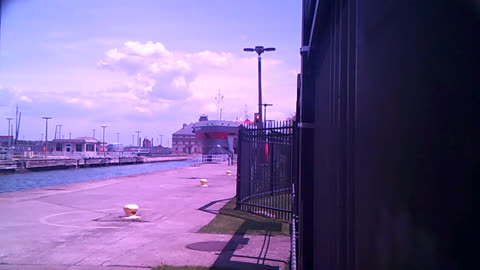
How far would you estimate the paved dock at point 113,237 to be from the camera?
8773 mm

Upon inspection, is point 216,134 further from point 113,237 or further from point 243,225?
point 113,237

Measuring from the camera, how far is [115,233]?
11.7 m

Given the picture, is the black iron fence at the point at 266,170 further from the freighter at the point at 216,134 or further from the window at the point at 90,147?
the window at the point at 90,147

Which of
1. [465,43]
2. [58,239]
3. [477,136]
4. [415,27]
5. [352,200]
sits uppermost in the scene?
[415,27]

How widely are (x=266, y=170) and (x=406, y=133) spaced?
12.8m

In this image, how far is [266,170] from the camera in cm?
1409

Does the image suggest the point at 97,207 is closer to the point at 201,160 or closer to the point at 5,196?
the point at 5,196

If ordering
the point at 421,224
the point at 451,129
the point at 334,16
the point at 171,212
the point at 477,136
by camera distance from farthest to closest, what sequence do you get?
1. the point at 171,212
2. the point at 334,16
3. the point at 421,224
4. the point at 451,129
5. the point at 477,136

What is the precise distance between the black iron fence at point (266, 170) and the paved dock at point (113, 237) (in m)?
1.43

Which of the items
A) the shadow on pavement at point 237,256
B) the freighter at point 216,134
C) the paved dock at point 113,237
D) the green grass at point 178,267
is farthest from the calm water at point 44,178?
the freighter at point 216,134

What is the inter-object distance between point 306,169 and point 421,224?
3810mm

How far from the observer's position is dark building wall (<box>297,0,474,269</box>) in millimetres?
930

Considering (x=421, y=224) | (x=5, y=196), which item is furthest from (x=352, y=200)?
(x=5, y=196)

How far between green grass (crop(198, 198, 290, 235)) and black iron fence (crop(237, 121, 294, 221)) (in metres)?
0.28
